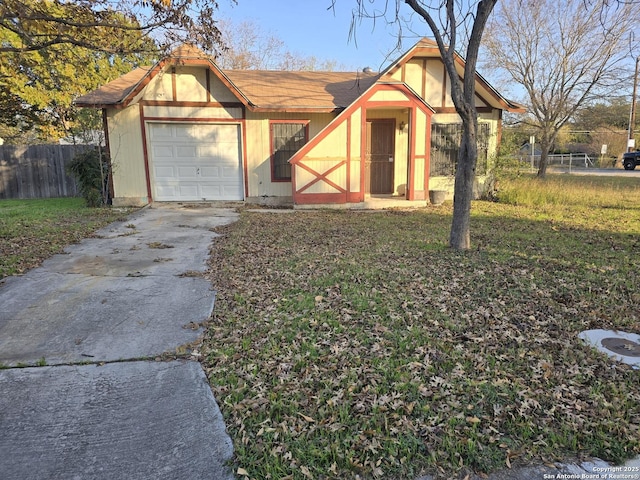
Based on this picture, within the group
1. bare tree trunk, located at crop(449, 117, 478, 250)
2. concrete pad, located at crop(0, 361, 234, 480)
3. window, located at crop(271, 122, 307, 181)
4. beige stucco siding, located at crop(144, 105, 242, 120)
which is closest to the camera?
concrete pad, located at crop(0, 361, 234, 480)

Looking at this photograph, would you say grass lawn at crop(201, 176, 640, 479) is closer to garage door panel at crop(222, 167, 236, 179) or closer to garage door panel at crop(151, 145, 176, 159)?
garage door panel at crop(222, 167, 236, 179)

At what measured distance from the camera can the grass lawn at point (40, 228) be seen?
614 centimetres

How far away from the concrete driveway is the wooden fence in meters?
11.3

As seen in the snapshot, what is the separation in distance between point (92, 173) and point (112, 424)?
1061 centimetres

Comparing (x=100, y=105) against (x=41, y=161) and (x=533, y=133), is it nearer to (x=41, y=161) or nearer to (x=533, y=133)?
(x=41, y=161)

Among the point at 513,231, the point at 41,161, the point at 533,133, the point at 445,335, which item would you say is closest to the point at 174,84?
the point at 41,161

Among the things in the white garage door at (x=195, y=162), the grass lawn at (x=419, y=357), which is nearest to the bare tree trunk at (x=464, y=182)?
the grass lawn at (x=419, y=357)

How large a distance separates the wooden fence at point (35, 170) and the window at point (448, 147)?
12270 mm

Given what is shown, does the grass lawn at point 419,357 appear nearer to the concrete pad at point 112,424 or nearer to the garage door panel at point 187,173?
the concrete pad at point 112,424

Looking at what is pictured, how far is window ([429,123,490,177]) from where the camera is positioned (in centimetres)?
1309

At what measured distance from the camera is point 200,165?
12500mm

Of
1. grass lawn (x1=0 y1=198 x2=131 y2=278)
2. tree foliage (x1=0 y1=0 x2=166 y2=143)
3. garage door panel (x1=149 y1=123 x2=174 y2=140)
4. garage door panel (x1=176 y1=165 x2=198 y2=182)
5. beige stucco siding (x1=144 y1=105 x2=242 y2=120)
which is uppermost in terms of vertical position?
tree foliage (x1=0 y1=0 x2=166 y2=143)

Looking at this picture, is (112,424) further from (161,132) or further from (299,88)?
(299,88)

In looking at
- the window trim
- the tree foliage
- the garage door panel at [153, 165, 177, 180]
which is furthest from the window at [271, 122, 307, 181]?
the tree foliage
